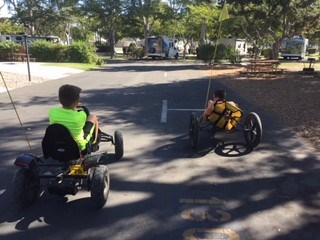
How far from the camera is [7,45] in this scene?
3062 centimetres

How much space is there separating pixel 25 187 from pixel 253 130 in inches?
153

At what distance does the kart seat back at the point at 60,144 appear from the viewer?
404 centimetres

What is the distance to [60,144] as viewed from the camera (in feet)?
13.4

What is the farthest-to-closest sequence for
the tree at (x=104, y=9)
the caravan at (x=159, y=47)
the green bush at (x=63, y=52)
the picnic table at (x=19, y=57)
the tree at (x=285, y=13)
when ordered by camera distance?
the tree at (x=104, y=9)
the caravan at (x=159, y=47)
the green bush at (x=63, y=52)
the picnic table at (x=19, y=57)
the tree at (x=285, y=13)

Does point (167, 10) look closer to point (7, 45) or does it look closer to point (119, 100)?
point (7, 45)

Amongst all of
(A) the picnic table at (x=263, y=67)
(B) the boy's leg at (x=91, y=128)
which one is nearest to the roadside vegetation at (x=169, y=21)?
(A) the picnic table at (x=263, y=67)

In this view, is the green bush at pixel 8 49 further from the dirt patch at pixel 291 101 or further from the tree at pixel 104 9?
the dirt patch at pixel 291 101

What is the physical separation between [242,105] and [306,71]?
37.9 feet

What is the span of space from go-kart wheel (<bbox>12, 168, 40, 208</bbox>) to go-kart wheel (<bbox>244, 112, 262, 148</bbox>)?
11.9 feet

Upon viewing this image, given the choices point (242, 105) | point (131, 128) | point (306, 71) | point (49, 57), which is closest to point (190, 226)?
point (131, 128)

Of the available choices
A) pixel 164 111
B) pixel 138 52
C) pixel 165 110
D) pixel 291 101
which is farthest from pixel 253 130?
pixel 138 52

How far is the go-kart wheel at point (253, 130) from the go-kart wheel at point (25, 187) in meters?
3.62

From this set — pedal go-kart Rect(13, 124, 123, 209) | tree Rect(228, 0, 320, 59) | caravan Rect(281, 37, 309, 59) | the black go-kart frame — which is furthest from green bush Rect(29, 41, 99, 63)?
pedal go-kart Rect(13, 124, 123, 209)

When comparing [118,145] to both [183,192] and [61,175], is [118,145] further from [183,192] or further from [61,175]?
[61,175]
